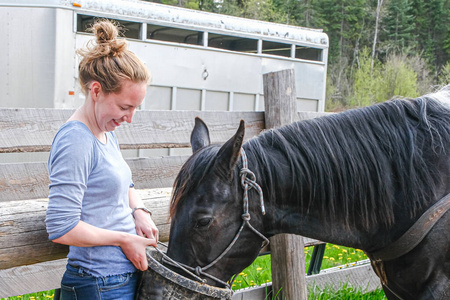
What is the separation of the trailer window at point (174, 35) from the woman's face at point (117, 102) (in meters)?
7.15

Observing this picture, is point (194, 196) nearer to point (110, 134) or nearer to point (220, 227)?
point (220, 227)

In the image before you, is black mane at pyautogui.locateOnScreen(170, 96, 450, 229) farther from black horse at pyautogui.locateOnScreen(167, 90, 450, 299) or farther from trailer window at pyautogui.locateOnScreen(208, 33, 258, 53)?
trailer window at pyautogui.locateOnScreen(208, 33, 258, 53)

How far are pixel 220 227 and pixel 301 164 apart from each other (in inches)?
18.8

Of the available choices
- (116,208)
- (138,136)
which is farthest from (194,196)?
(138,136)

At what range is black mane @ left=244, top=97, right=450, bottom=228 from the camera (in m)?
2.27

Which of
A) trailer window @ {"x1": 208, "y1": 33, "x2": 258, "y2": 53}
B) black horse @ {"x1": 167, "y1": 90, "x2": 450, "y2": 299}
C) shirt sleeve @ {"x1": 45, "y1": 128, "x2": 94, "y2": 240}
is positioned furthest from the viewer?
trailer window @ {"x1": 208, "y1": 33, "x2": 258, "y2": 53}

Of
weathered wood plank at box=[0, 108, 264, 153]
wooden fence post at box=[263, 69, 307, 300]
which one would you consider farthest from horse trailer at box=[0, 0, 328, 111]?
wooden fence post at box=[263, 69, 307, 300]

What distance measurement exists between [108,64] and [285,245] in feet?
6.59

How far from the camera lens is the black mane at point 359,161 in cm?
227

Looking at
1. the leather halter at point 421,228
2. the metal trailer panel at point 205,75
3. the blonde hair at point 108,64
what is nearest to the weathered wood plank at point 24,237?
the blonde hair at point 108,64

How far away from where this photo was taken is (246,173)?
213 centimetres

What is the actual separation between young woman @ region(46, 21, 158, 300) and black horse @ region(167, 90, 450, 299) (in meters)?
0.28

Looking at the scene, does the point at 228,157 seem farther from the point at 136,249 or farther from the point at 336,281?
the point at 336,281

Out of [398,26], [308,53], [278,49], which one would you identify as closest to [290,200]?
[278,49]
